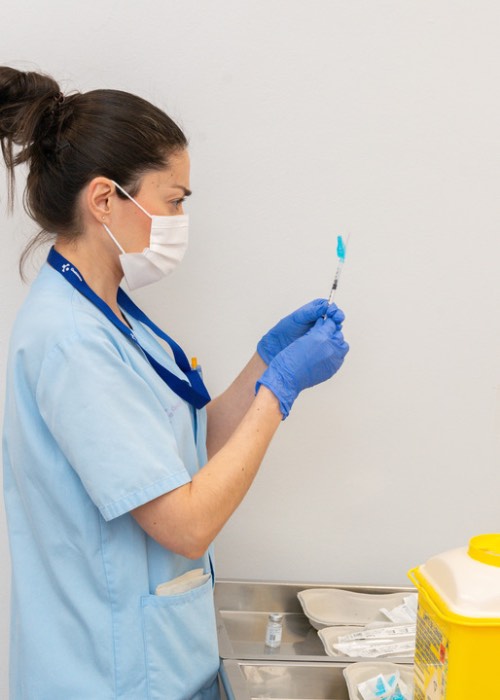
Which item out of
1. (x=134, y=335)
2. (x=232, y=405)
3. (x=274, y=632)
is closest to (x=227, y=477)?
(x=134, y=335)

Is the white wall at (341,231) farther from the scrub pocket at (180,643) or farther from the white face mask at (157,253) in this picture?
Answer: the scrub pocket at (180,643)

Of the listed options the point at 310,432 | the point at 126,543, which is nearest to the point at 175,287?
the point at 310,432

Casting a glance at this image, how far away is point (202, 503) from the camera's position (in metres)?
1.17

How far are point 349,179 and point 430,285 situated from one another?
0.93 feet

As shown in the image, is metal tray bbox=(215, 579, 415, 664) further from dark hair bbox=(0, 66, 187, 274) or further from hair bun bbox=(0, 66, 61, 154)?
hair bun bbox=(0, 66, 61, 154)

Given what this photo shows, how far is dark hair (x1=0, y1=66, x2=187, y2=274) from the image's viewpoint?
127 cm

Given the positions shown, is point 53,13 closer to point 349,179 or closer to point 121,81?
point 121,81

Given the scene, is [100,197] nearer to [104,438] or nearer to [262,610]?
[104,438]

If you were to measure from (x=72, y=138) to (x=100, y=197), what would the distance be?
10 centimetres

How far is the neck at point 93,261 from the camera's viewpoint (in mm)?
1295

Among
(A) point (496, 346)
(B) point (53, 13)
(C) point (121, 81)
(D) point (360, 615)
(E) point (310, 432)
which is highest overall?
(B) point (53, 13)

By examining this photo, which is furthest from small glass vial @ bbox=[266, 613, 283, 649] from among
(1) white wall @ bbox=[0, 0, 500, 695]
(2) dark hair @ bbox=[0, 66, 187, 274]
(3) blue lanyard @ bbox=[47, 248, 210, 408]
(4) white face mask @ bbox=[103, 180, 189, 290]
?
(2) dark hair @ bbox=[0, 66, 187, 274]

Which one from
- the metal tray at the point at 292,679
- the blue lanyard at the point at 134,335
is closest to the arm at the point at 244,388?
the blue lanyard at the point at 134,335

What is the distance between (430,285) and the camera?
69.9 inches
